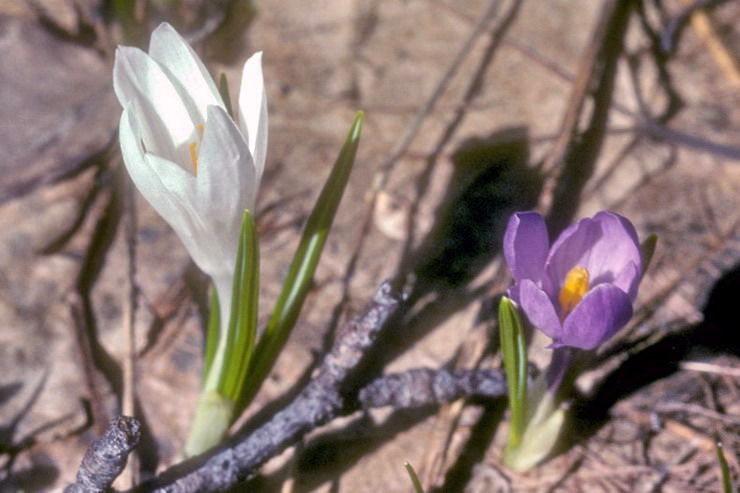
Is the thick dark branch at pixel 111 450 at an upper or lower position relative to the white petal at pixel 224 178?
lower

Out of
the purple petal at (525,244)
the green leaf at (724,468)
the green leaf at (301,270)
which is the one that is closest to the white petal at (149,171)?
the green leaf at (301,270)

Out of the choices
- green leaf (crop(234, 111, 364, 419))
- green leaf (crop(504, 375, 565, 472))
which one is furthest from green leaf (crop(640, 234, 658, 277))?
green leaf (crop(234, 111, 364, 419))

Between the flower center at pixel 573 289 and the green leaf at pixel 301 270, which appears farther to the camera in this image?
the green leaf at pixel 301 270

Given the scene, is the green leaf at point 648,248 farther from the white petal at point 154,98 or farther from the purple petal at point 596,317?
the white petal at point 154,98

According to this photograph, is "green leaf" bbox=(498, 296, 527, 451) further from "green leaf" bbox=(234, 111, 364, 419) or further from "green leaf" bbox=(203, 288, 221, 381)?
"green leaf" bbox=(203, 288, 221, 381)

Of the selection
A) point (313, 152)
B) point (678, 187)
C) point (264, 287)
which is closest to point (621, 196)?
point (678, 187)
